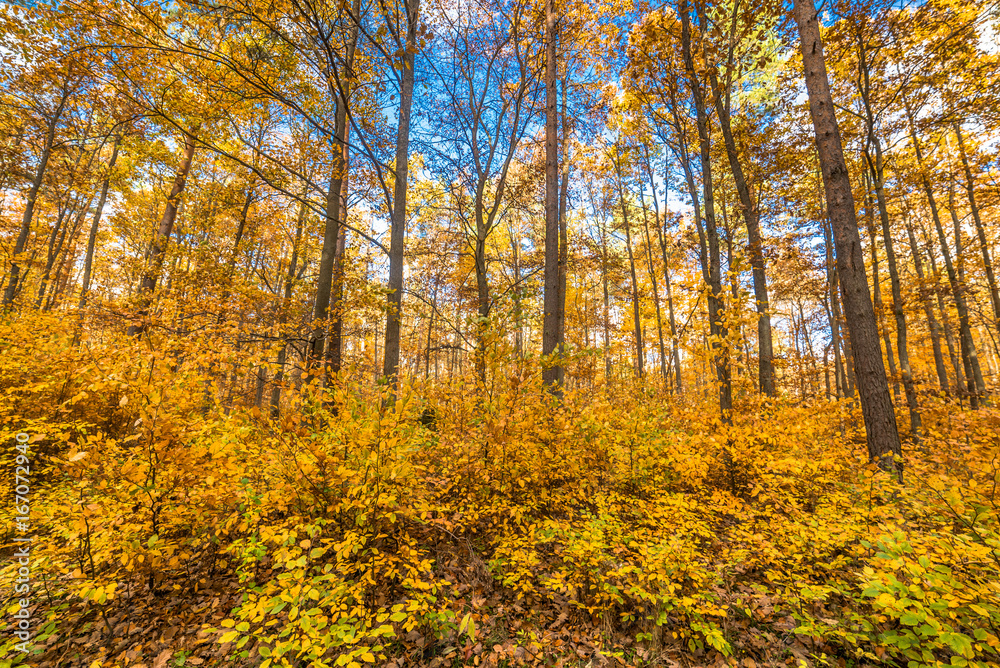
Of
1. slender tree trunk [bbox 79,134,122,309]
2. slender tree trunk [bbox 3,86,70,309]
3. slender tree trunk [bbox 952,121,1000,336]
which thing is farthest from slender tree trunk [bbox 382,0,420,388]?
slender tree trunk [bbox 79,134,122,309]

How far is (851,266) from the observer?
4.57m

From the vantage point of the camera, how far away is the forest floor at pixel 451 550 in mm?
2332

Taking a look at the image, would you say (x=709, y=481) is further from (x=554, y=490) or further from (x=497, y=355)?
(x=497, y=355)

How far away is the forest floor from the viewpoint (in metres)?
2.33

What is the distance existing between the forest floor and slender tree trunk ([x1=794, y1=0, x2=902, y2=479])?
46 centimetres

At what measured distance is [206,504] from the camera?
2959 mm

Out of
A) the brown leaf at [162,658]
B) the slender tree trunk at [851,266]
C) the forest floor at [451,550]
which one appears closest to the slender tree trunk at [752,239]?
the slender tree trunk at [851,266]

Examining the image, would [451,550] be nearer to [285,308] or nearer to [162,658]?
[162,658]

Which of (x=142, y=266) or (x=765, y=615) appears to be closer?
(x=765, y=615)

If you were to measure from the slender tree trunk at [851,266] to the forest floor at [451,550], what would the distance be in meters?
0.46

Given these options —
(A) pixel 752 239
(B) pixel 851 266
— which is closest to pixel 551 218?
(A) pixel 752 239

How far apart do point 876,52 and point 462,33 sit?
29.5 feet

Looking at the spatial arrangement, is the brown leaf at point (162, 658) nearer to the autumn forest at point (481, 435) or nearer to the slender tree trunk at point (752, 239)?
the autumn forest at point (481, 435)

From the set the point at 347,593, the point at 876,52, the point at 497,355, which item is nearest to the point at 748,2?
the point at 876,52
